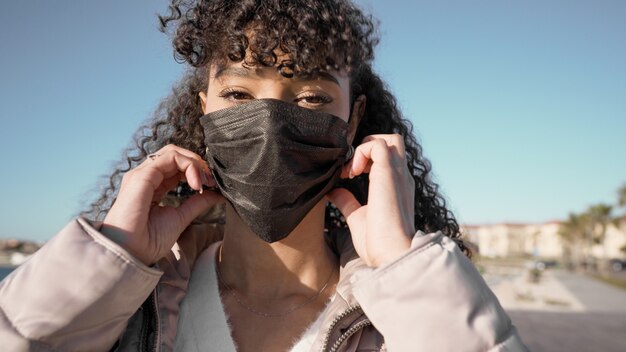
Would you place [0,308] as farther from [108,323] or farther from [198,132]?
[198,132]

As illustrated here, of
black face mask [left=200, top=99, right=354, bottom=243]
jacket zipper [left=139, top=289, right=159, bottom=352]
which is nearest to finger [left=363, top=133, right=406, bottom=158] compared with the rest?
black face mask [left=200, top=99, right=354, bottom=243]

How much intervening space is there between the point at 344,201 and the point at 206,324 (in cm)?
65

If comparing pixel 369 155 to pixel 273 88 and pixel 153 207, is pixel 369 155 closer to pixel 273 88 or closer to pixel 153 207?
pixel 273 88

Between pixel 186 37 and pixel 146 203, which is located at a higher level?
pixel 186 37

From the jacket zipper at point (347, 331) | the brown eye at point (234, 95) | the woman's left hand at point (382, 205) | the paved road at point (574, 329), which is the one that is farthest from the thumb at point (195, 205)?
the paved road at point (574, 329)

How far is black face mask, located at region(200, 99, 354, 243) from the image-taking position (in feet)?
5.80

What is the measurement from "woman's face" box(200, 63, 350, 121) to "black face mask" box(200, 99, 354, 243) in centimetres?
6

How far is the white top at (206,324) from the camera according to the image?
5.91 ft

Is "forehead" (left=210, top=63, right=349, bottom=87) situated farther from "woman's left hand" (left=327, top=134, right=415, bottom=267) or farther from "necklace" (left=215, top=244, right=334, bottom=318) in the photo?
"necklace" (left=215, top=244, right=334, bottom=318)

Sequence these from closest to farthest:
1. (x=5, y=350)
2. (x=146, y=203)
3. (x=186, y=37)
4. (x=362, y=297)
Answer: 1. (x=5, y=350)
2. (x=362, y=297)
3. (x=146, y=203)
4. (x=186, y=37)

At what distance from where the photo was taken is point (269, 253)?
206cm

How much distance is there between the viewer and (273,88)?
6.01 feet

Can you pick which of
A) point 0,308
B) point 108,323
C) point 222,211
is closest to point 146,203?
point 108,323

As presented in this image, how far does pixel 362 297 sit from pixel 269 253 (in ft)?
2.00
